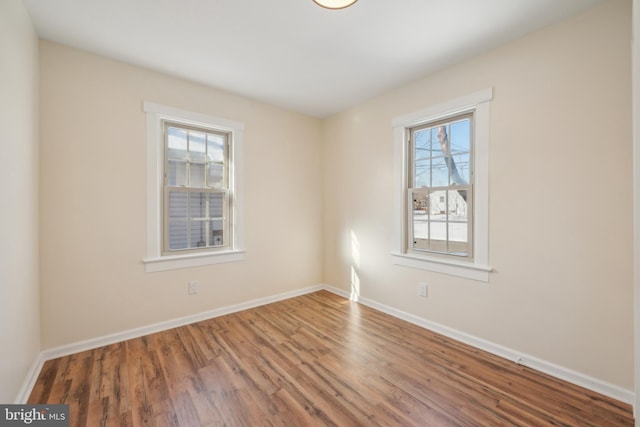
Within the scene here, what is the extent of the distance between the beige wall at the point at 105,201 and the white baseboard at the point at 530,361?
2153 millimetres

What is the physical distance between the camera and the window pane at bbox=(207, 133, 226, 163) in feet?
10.9

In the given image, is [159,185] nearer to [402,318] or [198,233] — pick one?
[198,233]

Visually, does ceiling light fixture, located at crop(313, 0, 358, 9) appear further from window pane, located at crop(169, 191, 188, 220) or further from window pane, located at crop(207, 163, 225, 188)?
window pane, located at crop(169, 191, 188, 220)

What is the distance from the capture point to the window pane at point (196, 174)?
316cm

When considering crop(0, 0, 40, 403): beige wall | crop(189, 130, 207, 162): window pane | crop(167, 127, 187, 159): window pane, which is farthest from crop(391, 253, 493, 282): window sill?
crop(0, 0, 40, 403): beige wall

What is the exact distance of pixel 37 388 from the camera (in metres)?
1.93

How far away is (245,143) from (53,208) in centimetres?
Result: 195

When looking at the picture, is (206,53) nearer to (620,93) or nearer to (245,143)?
(245,143)

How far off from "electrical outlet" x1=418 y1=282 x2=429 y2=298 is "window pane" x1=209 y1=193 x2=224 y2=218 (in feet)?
8.14

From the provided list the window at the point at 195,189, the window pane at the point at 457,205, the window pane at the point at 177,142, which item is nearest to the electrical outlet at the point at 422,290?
the window pane at the point at 457,205

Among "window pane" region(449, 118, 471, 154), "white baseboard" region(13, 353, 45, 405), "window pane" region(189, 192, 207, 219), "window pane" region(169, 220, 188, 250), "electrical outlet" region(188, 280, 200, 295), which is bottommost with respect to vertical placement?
"white baseboard" region(13, 353, 45, 405)

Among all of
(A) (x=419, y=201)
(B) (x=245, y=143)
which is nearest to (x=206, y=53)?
(B) (x=245, y=143)

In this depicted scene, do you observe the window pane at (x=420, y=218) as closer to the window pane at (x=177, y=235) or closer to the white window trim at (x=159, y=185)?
the white window trim at (x=159, y=185)

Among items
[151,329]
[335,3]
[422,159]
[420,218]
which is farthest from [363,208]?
[151,329]
